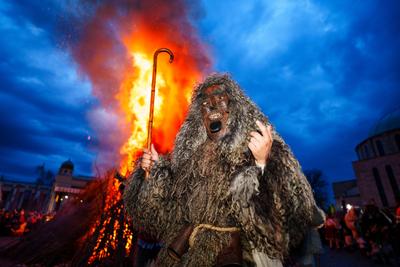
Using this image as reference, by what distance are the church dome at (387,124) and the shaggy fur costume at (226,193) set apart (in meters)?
54.0

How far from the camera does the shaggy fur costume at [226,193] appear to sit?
70.1 inches

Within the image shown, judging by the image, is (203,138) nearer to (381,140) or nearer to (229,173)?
(229,173)

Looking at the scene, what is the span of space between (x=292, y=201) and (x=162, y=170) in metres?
1.30

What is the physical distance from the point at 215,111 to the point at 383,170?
44461 mm

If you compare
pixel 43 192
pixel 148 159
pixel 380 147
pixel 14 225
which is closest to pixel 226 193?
pixel 148 159

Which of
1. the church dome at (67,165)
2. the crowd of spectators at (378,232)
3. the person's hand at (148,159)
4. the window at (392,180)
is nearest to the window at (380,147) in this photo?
the window at (392,180)

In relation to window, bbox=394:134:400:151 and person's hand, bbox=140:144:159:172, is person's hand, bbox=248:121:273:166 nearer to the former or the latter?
person's hand, bbox=140:144:159:172

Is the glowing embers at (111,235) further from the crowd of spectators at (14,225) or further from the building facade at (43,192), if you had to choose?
the building facade at (43,192)

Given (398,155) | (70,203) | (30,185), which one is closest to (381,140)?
(398,155)

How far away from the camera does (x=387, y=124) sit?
1764 inches

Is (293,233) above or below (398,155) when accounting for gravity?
below

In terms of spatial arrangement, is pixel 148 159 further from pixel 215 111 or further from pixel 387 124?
pixel 387 124

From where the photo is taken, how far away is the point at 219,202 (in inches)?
77.7

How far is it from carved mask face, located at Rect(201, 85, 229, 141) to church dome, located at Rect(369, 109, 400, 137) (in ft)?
177
